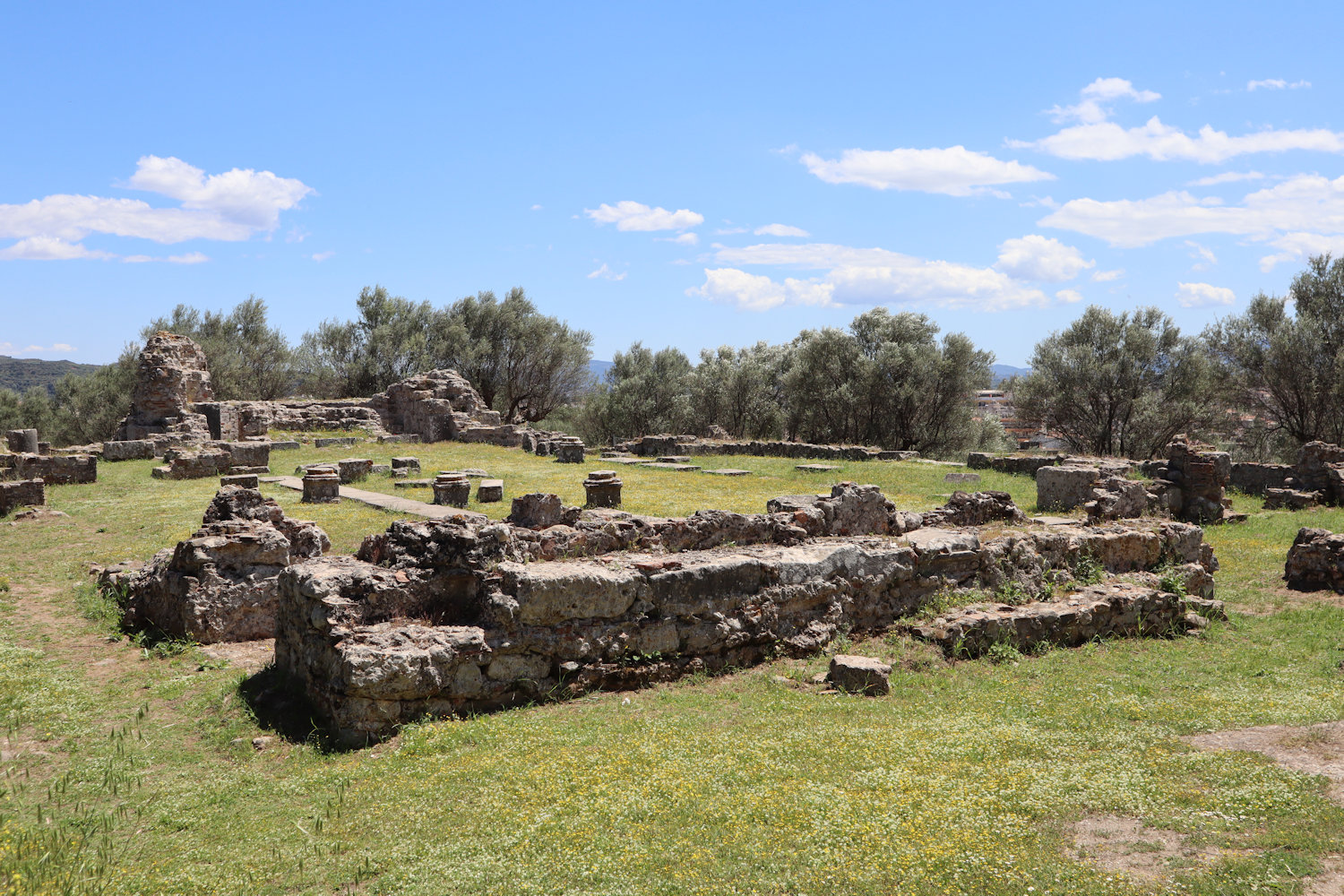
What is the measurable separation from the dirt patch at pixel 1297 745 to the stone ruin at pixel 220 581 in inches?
364

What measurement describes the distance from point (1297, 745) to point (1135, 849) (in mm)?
2346

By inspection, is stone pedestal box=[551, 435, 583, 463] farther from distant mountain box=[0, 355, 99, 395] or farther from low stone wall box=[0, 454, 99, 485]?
distant mountain box=[0, 355, 99, 395]

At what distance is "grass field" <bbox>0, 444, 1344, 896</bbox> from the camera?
450cm

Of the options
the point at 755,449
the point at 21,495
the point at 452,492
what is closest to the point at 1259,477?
the point at 755,449

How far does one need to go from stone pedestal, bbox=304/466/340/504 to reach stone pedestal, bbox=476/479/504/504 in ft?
10.6

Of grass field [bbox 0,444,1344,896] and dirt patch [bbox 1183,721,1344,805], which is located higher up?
dirt patch [bbox 1183,721,1344,805]

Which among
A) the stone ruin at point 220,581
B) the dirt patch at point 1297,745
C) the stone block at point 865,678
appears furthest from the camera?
the stone ruin at point 220,581

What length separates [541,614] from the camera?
739cm

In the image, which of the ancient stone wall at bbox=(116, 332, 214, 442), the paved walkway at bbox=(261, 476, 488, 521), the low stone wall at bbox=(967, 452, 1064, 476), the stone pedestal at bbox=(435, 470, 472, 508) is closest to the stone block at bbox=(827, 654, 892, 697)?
the paved walkway at bbox=(261, 476, 488, 521)

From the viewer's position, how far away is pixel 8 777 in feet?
19.3

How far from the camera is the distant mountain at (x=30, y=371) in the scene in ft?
337

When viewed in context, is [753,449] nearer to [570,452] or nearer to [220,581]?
[570,452]

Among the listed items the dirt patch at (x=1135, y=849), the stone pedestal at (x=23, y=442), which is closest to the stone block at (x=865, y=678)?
the dirt patch at (x=1135, y=849)

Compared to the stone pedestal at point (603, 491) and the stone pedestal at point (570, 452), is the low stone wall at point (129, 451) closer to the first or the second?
the stone pedestal at point (570, 452)
